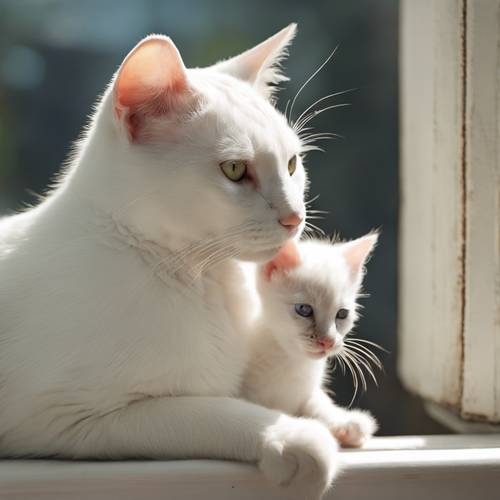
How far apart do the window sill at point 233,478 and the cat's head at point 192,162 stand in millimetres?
290

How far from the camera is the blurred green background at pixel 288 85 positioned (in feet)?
5.56

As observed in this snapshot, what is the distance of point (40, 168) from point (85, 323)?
34.9 inches

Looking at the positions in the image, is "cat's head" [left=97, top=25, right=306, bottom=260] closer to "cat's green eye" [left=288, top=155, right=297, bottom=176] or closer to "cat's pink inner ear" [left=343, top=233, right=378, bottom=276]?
"cat's green eye" [left=288, top=155, right=297, bottom=176]

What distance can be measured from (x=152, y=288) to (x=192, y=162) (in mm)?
176

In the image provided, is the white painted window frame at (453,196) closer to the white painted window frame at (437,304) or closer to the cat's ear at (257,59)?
the white painted window frame at (437,304)

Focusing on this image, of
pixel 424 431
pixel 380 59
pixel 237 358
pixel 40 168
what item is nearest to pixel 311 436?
pixel 237 358

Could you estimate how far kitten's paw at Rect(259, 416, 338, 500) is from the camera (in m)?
0.89

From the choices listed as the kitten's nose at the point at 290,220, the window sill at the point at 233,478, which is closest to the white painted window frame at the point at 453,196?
the window sill at the point at 233,478

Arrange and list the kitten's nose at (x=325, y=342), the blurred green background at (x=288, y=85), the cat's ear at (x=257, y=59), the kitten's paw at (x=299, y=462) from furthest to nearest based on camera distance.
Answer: the blurred green background at (x=288, y=85) < the cat's ear at (x=257, y=59) < the kitten's nose at (x=325, y=342) < the kitten's paw at (x=299, y=462)

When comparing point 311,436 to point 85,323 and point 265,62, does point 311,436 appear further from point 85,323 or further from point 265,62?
point 265,62

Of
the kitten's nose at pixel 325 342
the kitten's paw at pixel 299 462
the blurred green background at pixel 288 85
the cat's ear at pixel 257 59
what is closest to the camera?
the kitten's paw at pixel 299 462

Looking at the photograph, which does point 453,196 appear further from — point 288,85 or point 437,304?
point 288,85

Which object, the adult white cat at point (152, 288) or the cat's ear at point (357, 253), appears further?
the cat's ear at point (357, 253)

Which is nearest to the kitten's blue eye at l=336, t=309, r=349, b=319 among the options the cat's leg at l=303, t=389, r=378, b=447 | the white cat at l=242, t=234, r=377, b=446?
the white cat at l=242, t=234, r=377, b=446
